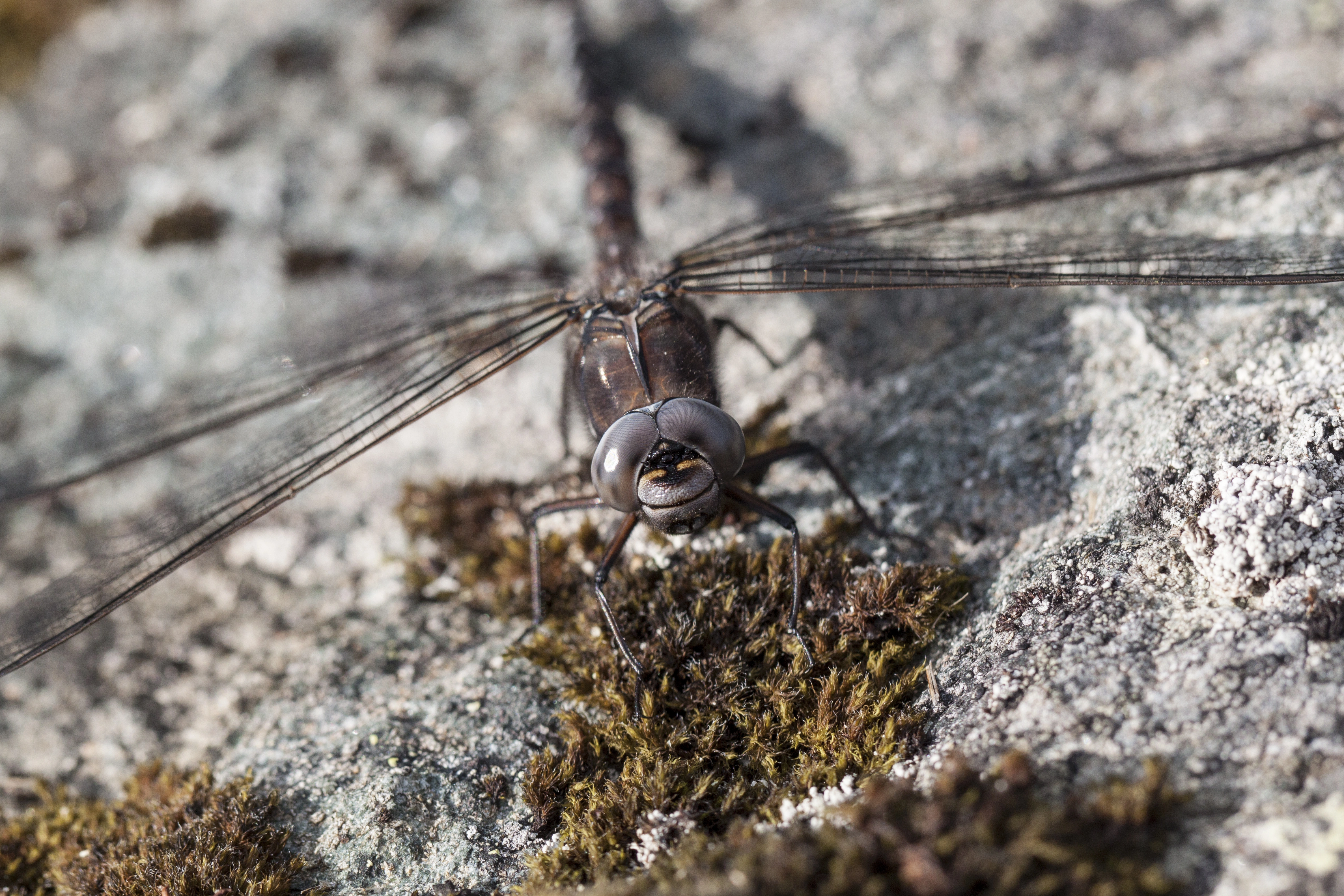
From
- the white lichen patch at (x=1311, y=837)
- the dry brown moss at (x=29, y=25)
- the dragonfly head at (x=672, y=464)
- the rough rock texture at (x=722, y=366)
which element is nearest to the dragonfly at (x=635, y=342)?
the dragonfly head at (x=672, y=464)

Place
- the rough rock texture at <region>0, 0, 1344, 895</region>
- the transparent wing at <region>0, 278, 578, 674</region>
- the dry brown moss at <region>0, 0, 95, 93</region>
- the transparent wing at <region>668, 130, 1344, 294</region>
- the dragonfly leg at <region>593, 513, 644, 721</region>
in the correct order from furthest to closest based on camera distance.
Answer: the dry brown moss at <region>0, 0, 95, 93</region>, the transparent wing at <region>668, 130, 1344, 294</region>, the transparent wing at <region>0, 278, 578, 674</region>, the dragonfly leg at <region>593, 513, 644, 721</region>, the rough rock texture at <region>0, 0, 1344, 895</region>

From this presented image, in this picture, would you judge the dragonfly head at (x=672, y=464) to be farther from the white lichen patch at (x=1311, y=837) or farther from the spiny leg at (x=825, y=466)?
the white lichen patch at (x=1311, y=837)

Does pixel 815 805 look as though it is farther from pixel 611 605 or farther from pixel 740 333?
pixel 740 333

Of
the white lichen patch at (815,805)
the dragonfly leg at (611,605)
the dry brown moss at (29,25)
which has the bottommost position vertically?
the white lichen patch at (815,805)

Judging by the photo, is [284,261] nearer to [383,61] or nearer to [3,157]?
[383,61]

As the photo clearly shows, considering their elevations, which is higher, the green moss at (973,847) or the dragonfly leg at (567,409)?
the dragonfly leg at (567,409)

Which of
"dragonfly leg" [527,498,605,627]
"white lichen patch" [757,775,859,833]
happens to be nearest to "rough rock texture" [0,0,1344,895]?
"dragonfly leg" [527,498,605,627]

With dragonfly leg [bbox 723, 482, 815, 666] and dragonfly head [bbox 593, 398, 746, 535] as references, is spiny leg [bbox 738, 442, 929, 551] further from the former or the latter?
dragonfly head [bbox 593, 398, 746, 535]
